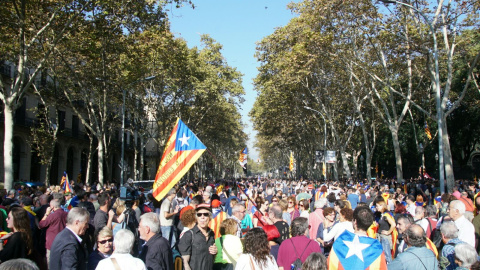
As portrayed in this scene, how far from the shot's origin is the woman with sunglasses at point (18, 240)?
4.76 meters

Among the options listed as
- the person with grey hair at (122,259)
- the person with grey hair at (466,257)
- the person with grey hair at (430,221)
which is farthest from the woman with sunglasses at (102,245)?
the person with grey hair at (430,221)

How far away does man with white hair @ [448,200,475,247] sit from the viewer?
603 centimetres

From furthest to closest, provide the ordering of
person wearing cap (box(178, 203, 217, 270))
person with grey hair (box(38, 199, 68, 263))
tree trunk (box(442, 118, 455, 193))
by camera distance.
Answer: tree trunk (box(442, 118, 455, 193))
person with grey hair (box(38, 199, 68, 263))
person wearing cap (box(178, 203, 217, 270))

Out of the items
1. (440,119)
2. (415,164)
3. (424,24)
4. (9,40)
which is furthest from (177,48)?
(415,164)

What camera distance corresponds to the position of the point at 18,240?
4.88m

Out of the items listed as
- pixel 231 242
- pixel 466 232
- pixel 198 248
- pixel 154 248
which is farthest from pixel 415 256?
pixel 154 248

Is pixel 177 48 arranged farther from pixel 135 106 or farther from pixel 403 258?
pixel 403 258

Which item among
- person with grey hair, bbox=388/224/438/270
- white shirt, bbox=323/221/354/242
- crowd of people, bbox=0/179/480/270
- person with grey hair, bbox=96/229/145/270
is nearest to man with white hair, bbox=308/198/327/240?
crowd of people, bbox=0/179/480/270

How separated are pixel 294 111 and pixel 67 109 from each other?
19.1 metres

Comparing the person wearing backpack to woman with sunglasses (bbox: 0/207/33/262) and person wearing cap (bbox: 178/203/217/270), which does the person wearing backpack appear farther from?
woman with sunglasses (bbox: 0/207/33/262)

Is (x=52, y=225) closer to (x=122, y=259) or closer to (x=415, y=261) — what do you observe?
(x=122, y=259)

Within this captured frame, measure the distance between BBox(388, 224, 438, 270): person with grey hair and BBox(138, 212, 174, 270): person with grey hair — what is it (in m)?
2.27

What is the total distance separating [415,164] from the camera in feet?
150

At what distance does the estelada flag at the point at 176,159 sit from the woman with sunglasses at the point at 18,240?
214 centimetres
